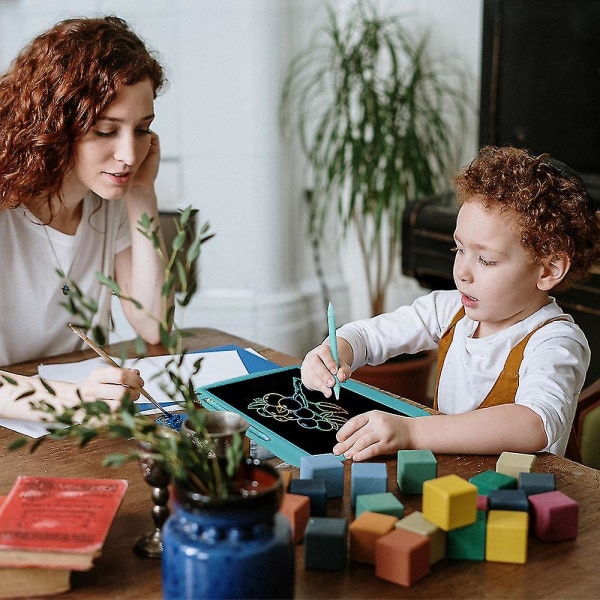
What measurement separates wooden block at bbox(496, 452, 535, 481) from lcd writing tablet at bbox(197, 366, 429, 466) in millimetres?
250

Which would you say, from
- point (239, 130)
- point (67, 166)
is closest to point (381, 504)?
point (67, 166)

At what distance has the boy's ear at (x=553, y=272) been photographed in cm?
163

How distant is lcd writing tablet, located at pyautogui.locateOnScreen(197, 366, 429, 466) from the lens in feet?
4.57

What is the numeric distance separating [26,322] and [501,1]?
2.02 meters

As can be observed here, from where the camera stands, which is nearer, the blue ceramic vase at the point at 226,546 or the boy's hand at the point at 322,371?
the blue ceramic vase at the point at 226,546

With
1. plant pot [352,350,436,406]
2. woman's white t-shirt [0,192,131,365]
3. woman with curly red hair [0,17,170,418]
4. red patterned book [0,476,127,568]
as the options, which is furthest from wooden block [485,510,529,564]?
plant pot [352,350,436,406]

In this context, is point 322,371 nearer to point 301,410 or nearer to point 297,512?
point 301,410

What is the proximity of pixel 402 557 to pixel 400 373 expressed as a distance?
2.46 metres

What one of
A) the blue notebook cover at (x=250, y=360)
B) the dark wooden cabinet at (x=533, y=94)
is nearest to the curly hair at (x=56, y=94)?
the blue notebook cover at (x=250, y=360)

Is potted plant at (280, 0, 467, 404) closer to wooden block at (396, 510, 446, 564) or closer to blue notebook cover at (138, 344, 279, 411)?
blue notebook cover at (138, 344, 279, 411)

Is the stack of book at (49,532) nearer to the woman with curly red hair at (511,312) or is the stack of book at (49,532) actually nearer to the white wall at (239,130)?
the woman with curly red hair at (511,312)

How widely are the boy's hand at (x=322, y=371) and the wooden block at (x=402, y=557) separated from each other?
19.5 inches

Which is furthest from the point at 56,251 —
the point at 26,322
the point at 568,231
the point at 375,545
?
the point at 375,545

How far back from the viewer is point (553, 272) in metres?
1.64
